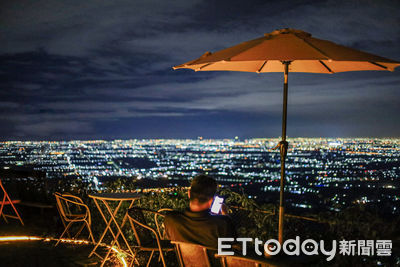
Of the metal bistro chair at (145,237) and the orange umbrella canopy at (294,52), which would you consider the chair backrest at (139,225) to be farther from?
the orange umbrella canopy at (294,52)

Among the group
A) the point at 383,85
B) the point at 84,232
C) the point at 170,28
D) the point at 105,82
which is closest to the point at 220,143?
the point at 105,82

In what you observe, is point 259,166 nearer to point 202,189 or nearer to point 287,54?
point 287,54

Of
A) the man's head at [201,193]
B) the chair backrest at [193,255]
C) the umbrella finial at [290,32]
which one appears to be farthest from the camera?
the umbrella finial at [290,32]

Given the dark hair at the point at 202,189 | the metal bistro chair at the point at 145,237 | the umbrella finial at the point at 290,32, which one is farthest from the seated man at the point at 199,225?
the umbrella finial at the point at 290,32

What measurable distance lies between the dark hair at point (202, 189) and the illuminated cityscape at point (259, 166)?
3.75 ft

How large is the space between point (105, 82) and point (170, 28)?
2205 cm

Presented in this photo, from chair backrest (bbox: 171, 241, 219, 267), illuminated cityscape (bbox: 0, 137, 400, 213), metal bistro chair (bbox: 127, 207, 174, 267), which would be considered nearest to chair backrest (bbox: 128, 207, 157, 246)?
metal bistro chair (bbox: 127, 207, 174, 267)

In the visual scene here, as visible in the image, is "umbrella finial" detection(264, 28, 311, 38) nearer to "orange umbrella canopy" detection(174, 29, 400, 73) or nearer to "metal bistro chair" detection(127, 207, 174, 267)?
"orange umbrella canopy" detection(174, 29, 400, 73)

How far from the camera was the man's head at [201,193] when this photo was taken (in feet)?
7.73

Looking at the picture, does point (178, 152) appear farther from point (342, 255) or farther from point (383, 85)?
point (342, 255)

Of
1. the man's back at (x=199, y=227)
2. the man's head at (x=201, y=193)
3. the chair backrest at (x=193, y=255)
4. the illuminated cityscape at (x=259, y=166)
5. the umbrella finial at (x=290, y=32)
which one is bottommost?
the illuminated cityscape at (x=259, y=166)

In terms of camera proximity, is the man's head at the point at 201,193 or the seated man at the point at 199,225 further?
the man's head at the point at 201,193

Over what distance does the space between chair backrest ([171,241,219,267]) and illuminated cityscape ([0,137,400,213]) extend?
1521 mm

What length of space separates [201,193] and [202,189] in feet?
0.11
